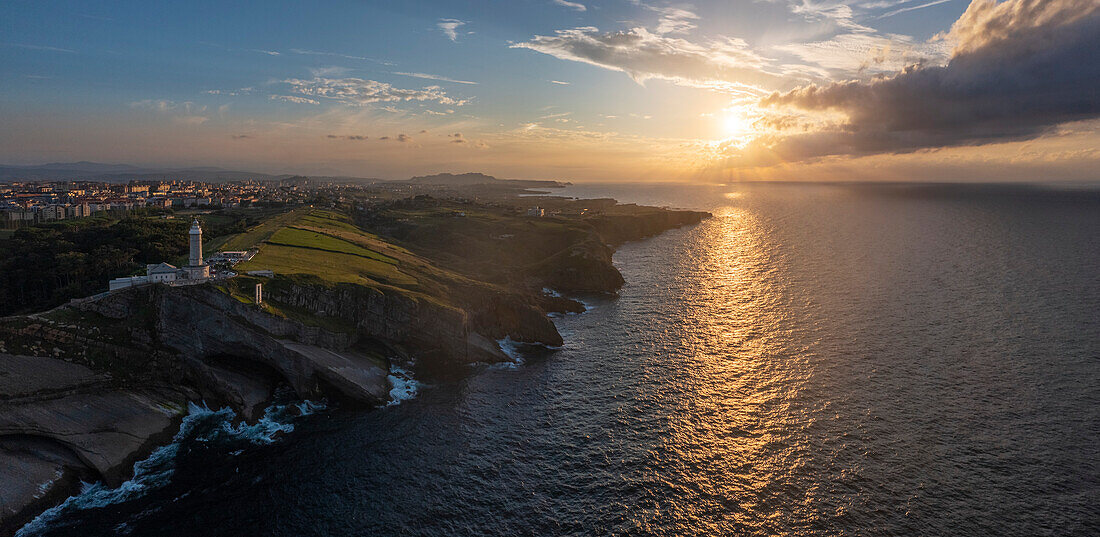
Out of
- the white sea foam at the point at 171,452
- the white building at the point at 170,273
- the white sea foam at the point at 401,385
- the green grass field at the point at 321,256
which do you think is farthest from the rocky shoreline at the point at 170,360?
the green grass field at the point at 321,256

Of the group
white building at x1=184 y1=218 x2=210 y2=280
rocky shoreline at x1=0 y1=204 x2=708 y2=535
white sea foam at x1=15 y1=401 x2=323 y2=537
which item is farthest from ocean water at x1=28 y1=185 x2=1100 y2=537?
white building at x1=184 y1=218 x2=210 y2=280

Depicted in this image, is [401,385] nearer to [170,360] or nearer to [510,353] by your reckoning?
[510,353]

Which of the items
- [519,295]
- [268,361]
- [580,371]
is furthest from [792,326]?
[268,361]

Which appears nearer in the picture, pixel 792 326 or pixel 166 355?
pixel 166 355

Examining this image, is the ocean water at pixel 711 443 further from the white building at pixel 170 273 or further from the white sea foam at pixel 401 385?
the white building at pixel 170 273

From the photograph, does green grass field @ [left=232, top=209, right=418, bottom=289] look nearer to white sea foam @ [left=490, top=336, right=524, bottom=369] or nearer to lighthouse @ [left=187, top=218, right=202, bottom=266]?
lighthouse @ [left=187, top=218, right=202, bottom=266]

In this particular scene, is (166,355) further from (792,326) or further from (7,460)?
(792,326)
